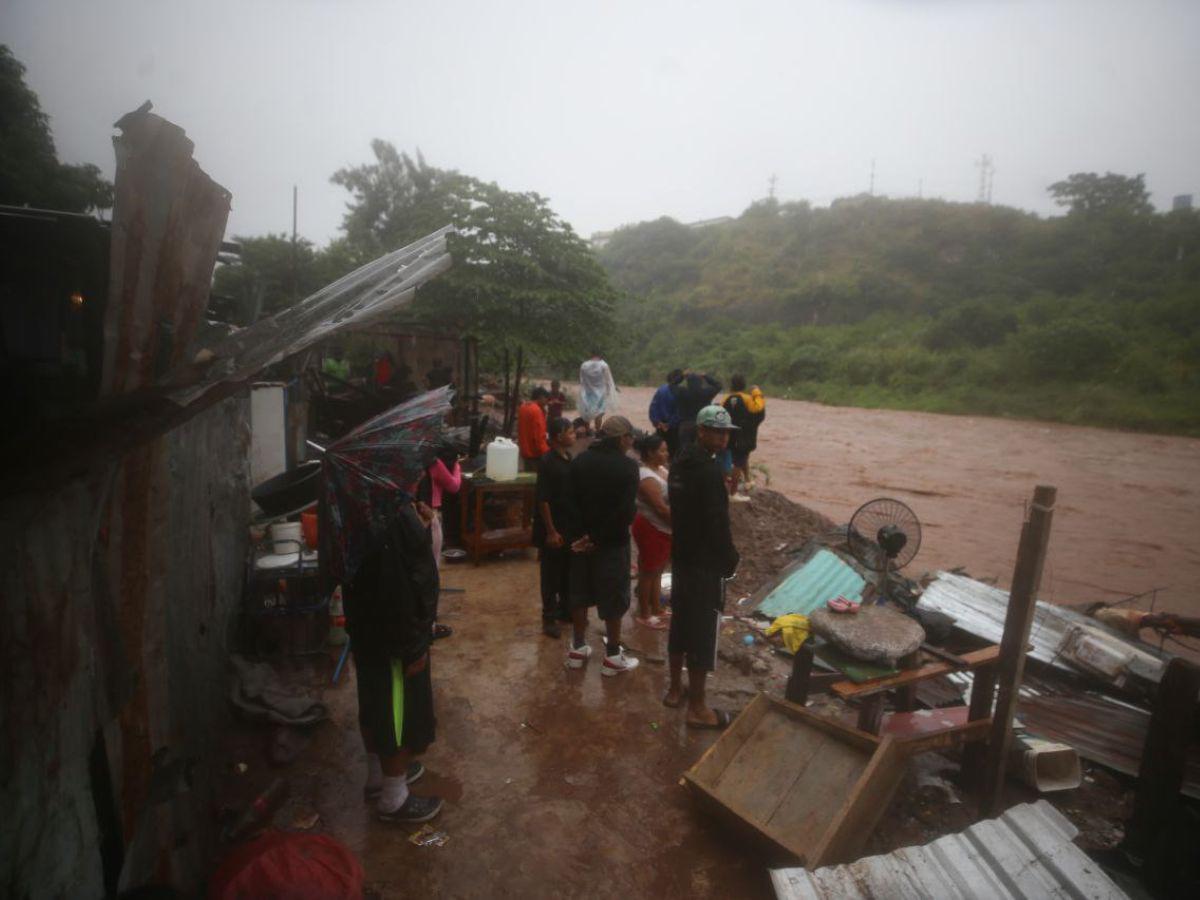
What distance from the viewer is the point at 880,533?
483 cm

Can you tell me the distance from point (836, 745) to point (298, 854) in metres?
2.66

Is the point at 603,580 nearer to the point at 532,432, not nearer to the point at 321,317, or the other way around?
the point at 321,317

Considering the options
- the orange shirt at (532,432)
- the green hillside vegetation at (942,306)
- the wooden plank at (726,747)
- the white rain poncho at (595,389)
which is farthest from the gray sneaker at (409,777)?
the green hillside vegetation at (942,306)

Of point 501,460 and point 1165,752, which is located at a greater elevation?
point 501,460

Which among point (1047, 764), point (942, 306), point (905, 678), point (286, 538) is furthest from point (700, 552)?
point (942, 306)

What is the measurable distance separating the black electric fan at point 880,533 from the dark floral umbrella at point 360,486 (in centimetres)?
370

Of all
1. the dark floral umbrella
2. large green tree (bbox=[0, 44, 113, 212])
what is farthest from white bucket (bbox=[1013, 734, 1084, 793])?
large green tree (bbox=[0, 44, 113, 212])

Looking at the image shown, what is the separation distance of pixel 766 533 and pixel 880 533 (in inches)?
121

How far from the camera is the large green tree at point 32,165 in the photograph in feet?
7.04

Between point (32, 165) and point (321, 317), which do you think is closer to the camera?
point (321, 317)

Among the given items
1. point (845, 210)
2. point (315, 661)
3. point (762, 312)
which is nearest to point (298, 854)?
point (315, 661)

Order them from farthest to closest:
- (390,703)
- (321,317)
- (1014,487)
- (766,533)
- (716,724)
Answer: (1014,487) < (766,533) < (716,724) < (390,703) < (321,317)

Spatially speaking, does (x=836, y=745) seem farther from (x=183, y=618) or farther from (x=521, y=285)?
(x=521, y=285)

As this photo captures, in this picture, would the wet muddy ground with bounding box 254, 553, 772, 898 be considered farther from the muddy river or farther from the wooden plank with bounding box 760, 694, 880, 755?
the muddy river
